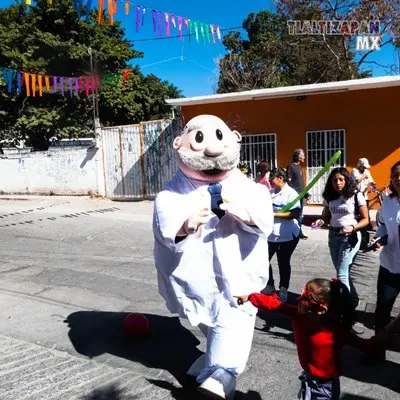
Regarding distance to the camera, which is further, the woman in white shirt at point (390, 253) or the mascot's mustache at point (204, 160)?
the woman in white shirt at point (390, 253)

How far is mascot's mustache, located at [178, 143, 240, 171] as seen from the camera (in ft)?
10.6

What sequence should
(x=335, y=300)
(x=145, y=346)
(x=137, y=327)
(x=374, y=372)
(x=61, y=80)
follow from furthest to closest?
(x=61, y=80)
(x=137, y=327)
(x=145, y=346)
(x=374, y=372)
(x=335, y=300)

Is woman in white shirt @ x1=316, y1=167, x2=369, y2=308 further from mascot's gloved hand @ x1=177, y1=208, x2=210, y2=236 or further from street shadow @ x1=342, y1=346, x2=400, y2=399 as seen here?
mascot's gloved hand @ x1=177, y1=208, x2=210, y2=236

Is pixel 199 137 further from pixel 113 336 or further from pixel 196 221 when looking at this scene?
pixel 113 336

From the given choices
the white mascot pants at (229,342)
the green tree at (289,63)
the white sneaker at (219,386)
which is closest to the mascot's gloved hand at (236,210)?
the white mascot pants at (229,342)

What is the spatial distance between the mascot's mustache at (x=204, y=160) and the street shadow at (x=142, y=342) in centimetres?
159

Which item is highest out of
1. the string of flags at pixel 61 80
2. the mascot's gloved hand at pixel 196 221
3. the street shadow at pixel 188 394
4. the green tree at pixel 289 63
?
the green tree at pixel 289 63

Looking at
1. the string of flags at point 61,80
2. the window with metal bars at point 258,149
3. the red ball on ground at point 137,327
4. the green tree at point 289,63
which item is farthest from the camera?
the green tree at point 289,63

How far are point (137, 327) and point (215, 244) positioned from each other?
151 cm

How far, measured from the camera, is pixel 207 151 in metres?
3.24

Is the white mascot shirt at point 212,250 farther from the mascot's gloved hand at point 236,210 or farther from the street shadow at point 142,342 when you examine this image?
the street shadow at point 142,342

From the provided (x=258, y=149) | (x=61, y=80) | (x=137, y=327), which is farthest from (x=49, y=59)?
(x=137, y=327)

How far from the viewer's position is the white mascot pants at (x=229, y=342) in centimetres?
312

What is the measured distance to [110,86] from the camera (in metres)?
21.6
